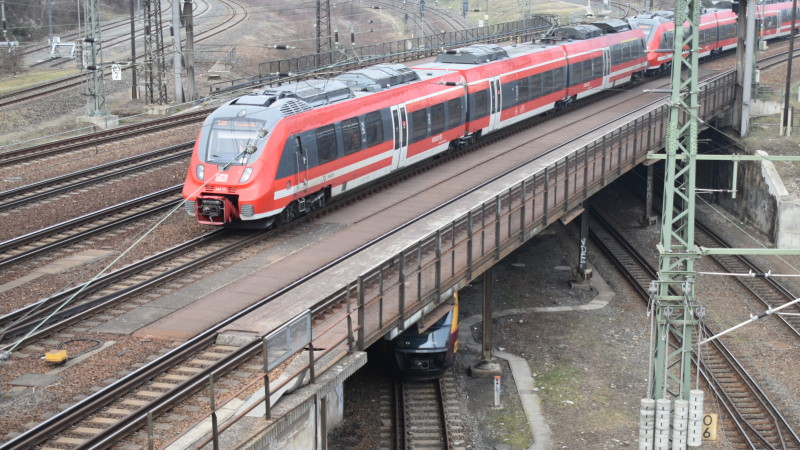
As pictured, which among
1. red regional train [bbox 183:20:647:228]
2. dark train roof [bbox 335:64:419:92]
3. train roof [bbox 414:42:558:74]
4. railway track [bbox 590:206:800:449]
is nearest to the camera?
railway track [bbox 590:206:800:449]

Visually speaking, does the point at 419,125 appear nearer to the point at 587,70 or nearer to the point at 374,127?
the point at 374,127

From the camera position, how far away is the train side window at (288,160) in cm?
2444

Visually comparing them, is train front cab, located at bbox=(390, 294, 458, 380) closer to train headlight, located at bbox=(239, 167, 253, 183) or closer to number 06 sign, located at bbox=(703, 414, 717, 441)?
train headlight, located at bbox=(239, 167, 253, 183)

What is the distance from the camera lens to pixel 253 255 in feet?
75.8

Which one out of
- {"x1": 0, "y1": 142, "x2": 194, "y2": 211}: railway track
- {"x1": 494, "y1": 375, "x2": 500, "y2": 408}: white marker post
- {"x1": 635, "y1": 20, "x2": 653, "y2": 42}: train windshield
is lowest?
{"x1": 494, "y1": 375, "x2": 500, "y2": 408}: white marker post

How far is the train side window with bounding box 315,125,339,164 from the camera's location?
85.6ft

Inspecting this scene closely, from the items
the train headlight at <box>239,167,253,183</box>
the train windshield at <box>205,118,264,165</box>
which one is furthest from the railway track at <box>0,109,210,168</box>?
the train headlight at <box>239,167,253,183</box>

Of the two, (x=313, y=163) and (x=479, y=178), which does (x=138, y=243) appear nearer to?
(x=313, y=163)

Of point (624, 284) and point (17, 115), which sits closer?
point (624, 284)

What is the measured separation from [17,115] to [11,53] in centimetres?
1602

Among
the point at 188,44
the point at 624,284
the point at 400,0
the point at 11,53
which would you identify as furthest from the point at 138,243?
the point at 400,0

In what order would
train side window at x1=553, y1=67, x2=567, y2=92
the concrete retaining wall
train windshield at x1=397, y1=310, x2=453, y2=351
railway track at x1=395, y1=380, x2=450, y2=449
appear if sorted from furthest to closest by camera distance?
1. train side window at x1=553, y1=67, x2=567, y2=92
2. the concrete retaining wall
3. train windshield at x1=397, y1=310, x2=453, y2=351
4. railway track at x1=395, y1=380, x2=450, y2=449

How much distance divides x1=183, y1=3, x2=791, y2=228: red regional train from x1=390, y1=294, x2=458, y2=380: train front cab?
428cm

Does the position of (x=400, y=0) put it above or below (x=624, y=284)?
above
